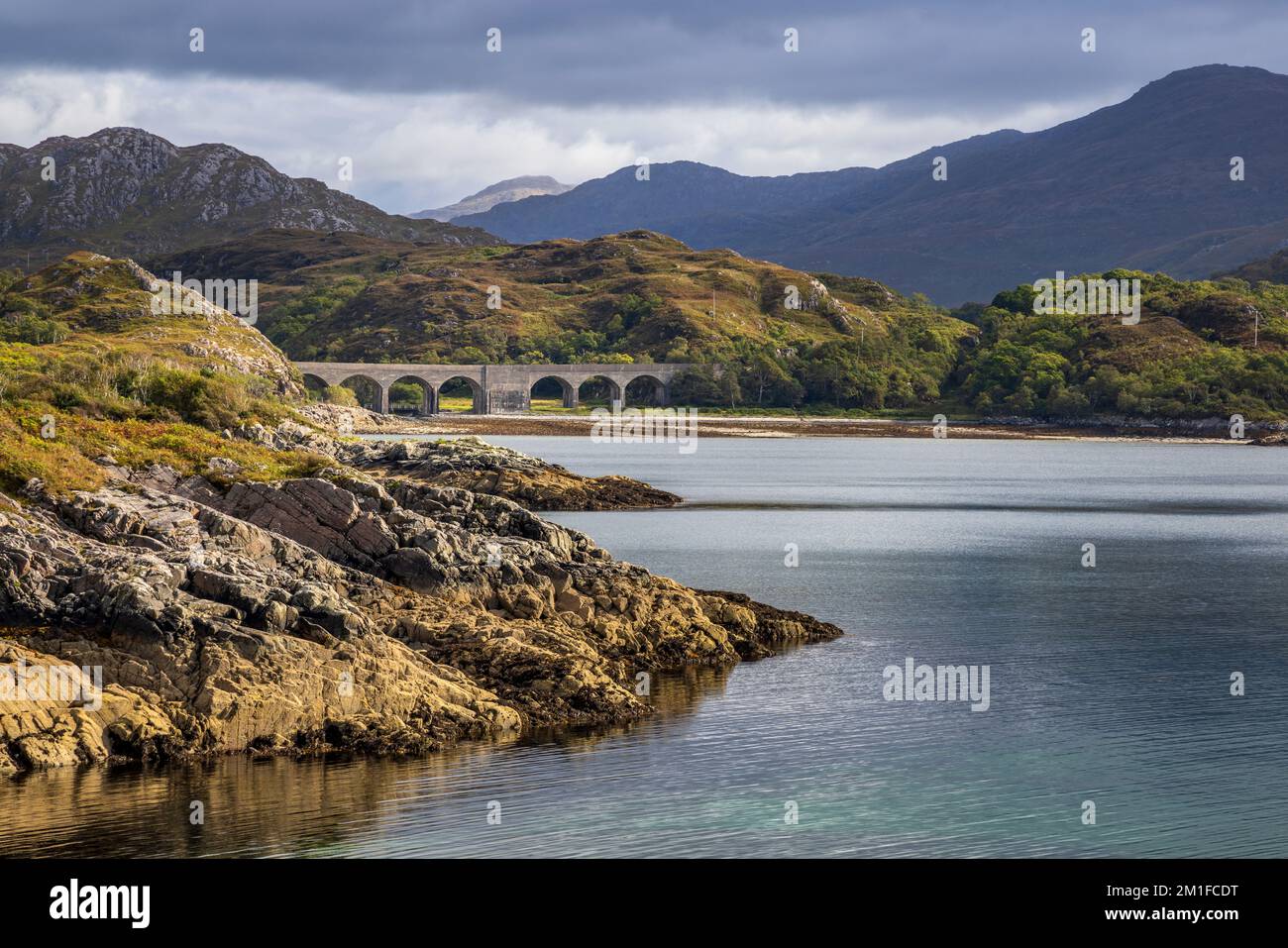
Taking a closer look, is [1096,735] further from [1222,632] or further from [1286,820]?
[1222,632]

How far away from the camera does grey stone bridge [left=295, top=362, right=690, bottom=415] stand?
172m

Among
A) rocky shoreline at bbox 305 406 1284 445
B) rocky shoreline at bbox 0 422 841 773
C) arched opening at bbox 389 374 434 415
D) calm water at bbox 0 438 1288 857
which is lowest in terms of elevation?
calm water at bbox 0 438 1288 857

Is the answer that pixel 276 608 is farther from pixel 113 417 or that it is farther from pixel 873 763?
pixel 113 417

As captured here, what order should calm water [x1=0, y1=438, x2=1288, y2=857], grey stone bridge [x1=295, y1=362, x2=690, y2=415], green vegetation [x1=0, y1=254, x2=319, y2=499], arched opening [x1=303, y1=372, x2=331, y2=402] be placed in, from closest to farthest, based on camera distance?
calm water [x1=0, y1=438, x2=1288, y2=857] < green vegetation [x1=0, y1=254, x2=319, y2=499] < arched opening [x1=303, y1=372, x2=331, y2=402] < grey stone bridge [x1=295, y1=362, x2=690, y2=415]

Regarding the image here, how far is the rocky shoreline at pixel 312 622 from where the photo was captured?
22.2 metres

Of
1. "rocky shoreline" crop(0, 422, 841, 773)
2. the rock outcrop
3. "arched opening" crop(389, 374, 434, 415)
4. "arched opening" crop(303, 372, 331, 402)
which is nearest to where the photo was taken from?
"rocky shoreline" crop(0, 422, 841, 773)

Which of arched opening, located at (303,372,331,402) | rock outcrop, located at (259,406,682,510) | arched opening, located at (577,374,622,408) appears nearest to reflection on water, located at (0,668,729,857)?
rock outcrop, located at (259,406,682,510)

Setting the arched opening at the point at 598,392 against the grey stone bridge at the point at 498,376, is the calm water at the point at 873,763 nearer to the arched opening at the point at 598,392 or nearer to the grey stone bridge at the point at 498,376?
the grey stone bridge at the point at 498,376

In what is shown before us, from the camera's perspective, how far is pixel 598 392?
191m

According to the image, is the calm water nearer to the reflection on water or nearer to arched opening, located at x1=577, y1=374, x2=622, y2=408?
the reflection on water

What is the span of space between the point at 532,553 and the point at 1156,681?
1335 centimetres

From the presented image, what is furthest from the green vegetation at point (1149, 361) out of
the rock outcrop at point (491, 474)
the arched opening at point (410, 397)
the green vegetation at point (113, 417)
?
the green vegetation at point (113, 417)

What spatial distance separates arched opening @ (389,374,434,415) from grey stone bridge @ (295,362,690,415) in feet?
0.56

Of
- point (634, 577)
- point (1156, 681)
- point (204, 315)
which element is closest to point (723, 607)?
point (634, 577)
